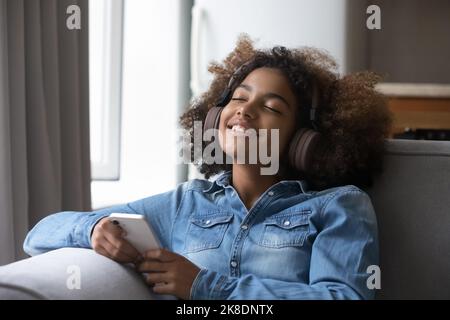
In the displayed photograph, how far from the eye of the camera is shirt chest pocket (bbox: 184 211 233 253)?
1.08m

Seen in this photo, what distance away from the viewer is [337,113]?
3.77 ft

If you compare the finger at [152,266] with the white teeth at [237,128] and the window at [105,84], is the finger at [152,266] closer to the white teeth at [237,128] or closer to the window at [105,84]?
the white teeth at [237,128]

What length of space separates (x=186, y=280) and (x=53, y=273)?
7.7 inches

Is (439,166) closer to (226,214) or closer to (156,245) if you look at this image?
(226,214)

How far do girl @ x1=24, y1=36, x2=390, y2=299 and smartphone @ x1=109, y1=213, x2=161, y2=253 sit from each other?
0.04 ft

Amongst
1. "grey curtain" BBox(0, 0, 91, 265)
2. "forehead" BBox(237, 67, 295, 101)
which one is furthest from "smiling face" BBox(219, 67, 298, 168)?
"grey curtain" BBox(0, 0, 91, 265)

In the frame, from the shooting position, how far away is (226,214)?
3.65ft

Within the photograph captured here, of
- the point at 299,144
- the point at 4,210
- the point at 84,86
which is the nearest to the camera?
the point at 299,144

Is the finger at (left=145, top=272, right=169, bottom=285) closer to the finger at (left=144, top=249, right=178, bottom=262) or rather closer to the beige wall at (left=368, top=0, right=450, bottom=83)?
the finger at (left=144, top=249, right=178, bottom=262)

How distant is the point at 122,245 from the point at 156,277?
0.27ft

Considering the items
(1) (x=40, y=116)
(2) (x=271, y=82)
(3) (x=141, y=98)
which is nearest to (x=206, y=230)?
(2) (x=271, y=82)

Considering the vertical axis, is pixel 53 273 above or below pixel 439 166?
below
